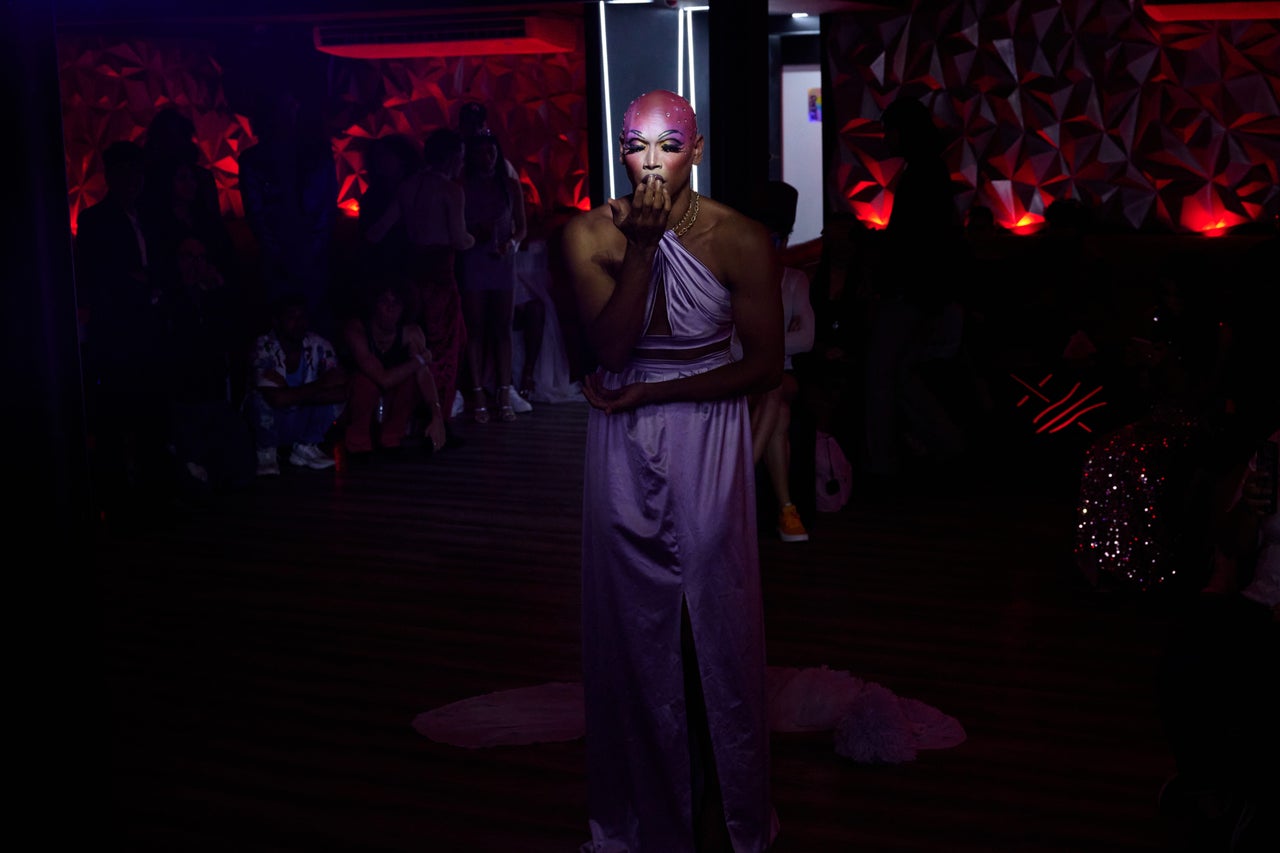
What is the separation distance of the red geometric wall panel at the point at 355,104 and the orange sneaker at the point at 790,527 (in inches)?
260

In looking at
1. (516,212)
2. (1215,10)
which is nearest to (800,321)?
(516,212)

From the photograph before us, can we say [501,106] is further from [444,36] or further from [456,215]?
[456,215]

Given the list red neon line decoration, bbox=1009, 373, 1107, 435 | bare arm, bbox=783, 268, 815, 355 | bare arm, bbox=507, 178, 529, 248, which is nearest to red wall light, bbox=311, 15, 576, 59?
bare arm, bbox=507, 178, 529, 248

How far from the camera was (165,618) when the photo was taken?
5164 mm

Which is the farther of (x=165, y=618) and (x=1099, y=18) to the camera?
(x=1099, y=18)

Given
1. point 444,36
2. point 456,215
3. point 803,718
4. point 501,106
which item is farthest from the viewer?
point 501,106

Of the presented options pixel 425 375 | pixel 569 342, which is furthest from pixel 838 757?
pixel 569 342

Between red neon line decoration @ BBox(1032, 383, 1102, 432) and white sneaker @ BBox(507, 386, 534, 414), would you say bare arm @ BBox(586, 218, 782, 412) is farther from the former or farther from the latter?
white sneaker @ BBox(507, 386, 534, 414)

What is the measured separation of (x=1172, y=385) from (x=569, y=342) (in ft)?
18.1

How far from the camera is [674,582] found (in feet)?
10.1

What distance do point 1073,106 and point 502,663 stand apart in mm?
7268

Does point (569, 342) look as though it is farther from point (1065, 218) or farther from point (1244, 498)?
point (1244, 498)

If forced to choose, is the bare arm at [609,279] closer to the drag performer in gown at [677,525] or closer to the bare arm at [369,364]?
the drag performer in gown at [677,525]

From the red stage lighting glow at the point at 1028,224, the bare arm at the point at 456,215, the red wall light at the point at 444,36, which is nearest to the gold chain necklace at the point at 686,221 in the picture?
the bare arm at the point at 456,215
